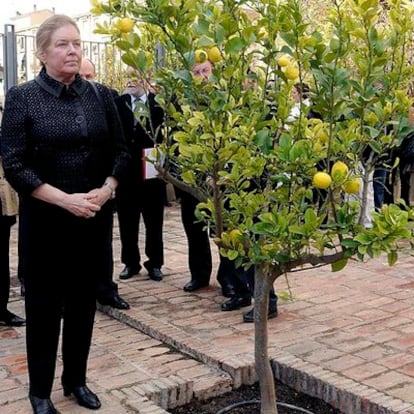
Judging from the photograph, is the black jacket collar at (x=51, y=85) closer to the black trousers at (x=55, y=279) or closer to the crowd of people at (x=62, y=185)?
the crowd of people at (x=62, y=185)

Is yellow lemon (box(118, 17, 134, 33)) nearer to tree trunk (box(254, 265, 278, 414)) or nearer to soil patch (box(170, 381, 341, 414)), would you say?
tree trunk (box(254, 265, 278, 414))

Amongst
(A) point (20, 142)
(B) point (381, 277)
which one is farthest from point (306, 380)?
(B) point (381, 277)

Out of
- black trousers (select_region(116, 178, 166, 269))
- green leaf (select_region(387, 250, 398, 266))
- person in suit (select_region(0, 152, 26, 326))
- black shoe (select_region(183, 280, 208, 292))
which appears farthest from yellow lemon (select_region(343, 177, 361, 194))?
black trousers (select_region(116, 178, 166, 269))

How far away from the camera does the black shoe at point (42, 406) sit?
349cm

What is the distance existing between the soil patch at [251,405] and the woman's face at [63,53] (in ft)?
6.13

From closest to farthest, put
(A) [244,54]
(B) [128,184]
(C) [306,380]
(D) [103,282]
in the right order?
(A) [244,54] < (C) [306,380] < (D) [103,282] < (B) [128,184]

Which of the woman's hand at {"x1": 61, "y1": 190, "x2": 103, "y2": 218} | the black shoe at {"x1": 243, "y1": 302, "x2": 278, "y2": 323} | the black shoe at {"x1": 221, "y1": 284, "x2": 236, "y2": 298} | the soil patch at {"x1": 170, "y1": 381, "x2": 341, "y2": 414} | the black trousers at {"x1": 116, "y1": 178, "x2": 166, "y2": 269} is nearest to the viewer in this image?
the woman's hand at {"x1": 61, "y1": 190, "x2": 103, "y2": 218}

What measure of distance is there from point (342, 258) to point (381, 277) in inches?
136

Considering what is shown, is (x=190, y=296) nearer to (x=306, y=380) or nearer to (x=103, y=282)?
(x=103, y=282)

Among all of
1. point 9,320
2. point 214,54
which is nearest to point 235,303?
point 9,320

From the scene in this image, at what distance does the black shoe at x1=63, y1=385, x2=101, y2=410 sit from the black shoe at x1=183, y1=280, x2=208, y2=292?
2258 mm

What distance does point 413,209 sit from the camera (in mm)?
2857

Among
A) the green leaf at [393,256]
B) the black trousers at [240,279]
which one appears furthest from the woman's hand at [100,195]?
the black trousers at [240,279]

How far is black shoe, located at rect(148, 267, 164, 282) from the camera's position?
6340 millimetres
